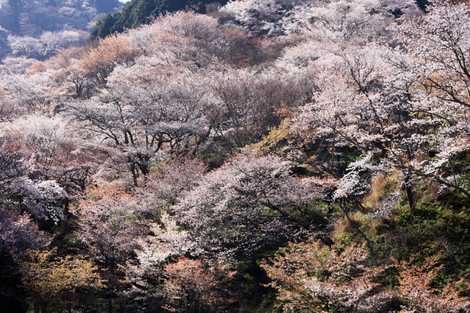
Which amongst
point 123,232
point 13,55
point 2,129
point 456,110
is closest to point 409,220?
point 456,110

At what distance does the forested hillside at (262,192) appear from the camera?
44.6 feet

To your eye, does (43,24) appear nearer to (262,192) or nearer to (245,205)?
(245,205)

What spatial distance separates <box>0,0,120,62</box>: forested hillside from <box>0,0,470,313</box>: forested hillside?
73.2 m

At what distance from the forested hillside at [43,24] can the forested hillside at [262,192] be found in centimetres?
7316

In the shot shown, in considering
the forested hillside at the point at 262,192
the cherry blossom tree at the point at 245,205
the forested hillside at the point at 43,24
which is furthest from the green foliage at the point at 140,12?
the cherry blossom tree at the point at 245,205

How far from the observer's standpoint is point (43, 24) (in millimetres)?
109375

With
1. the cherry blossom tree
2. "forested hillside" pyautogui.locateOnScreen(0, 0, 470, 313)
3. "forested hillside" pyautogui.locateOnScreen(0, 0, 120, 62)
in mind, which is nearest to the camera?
"forested hillside" pyautogui.locateOnScreen(0, 0, 470, 313)

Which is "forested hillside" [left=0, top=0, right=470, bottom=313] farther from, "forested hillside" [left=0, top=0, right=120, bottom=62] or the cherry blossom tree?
"forested hillside" [left=0, top=0, right=120, bottom=62]

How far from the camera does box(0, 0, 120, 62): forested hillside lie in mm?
97356

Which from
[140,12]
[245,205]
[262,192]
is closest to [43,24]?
[140,12]

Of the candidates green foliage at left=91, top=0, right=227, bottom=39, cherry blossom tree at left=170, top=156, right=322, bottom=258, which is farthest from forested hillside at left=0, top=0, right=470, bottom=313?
green foliage at left=91, top=0, right=227, bottom=39

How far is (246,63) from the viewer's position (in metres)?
40.4

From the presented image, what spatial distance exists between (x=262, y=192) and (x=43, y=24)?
351 ft

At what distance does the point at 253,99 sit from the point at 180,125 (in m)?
4.92
